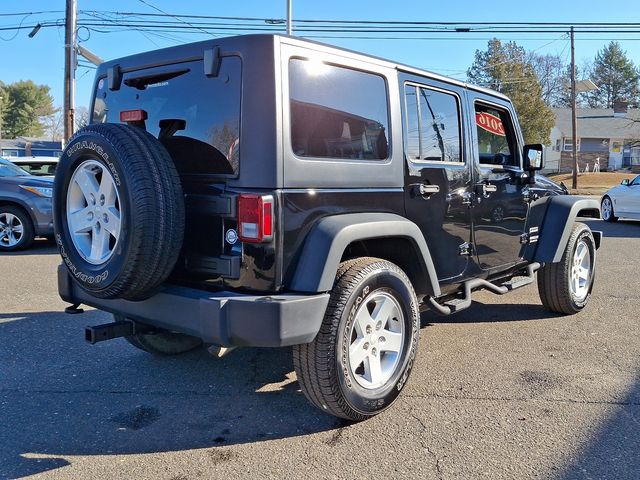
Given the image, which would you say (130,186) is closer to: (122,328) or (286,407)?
(122,328)

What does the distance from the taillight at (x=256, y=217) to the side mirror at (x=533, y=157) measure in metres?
3.00

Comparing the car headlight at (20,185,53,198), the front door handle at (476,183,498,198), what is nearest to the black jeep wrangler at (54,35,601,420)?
the front door handle at (476,183,498,198)

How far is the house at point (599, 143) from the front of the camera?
48.1 meters

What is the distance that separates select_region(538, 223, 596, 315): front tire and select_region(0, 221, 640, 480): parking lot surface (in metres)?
0.29

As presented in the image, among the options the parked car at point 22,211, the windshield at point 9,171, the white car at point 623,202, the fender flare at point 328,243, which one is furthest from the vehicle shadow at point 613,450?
the white car at point 623,202

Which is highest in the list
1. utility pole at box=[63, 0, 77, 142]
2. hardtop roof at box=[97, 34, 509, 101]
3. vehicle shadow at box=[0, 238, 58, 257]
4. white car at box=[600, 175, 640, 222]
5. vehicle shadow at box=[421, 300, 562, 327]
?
utility pole at box=[63, 0, 77, 142]

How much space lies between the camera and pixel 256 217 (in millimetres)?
2789

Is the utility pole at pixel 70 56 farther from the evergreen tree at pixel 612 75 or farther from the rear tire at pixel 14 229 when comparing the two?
the evergreen tree at pixel 612 75

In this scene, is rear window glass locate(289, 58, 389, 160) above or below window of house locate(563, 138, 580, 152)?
below

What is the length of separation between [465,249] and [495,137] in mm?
1228

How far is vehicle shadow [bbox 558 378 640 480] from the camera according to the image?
2723 millimetres

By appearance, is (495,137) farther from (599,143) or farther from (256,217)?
(599,143)

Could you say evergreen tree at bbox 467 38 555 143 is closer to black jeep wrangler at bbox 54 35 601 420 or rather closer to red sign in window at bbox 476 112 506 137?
red sign in window at bbox 476 112 506 137

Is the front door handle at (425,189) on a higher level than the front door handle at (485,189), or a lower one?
lower
